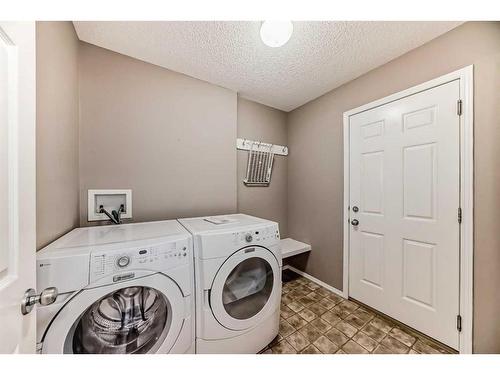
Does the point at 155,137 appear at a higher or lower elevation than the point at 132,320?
higher

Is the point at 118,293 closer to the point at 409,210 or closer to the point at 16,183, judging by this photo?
the point at 16,183

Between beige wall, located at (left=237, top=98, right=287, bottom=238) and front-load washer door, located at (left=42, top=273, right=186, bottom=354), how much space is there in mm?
1285

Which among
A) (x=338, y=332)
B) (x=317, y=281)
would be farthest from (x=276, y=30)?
(x=317, y=281)

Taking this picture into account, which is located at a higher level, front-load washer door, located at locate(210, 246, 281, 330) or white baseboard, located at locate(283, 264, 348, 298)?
front-load washer door, located at locate(210, 246, 281, 330)

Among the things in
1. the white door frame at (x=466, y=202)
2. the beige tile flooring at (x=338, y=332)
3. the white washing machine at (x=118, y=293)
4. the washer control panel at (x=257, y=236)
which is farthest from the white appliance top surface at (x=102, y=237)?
the white door frame at (x=466, y=202)

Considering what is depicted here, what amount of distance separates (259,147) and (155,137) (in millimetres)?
1155

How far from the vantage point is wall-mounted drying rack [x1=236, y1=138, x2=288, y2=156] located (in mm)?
2119

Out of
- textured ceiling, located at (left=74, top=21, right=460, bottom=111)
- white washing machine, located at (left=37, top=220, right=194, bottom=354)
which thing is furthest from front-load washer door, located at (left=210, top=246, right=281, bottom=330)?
textured ceiling, located at (left=74, top=21, right=460, bottom=111)

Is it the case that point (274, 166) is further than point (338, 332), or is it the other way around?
point (274, 166)

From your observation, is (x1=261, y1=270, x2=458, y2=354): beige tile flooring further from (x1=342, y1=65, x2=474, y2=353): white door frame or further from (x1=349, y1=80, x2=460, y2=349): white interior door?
(x1=342, y1=65, x2=474, y2=353): white door frame

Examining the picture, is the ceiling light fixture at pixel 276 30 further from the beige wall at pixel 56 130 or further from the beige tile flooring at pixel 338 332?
the beige tile flooring at pixel 338 332

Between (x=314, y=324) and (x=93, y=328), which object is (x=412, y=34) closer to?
(x=314, y=324)

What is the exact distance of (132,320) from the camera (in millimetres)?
956

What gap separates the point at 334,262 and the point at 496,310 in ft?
3.45
